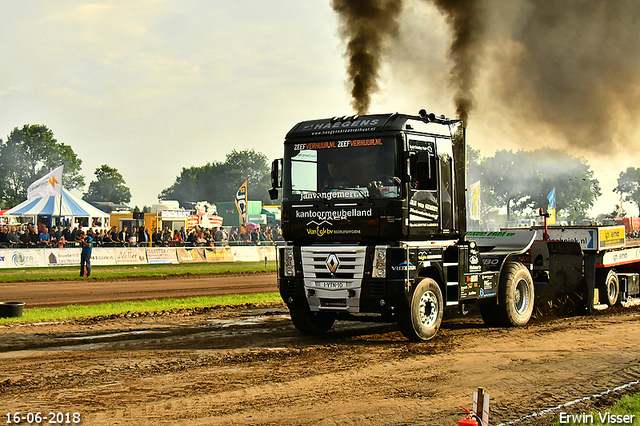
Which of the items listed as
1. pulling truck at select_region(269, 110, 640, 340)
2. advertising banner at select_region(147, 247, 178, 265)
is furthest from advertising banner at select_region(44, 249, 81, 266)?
pulling truck at select_region(269, 110, 640, 340)

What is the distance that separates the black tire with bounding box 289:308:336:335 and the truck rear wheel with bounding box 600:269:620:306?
24.0ft

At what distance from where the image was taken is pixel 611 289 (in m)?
15.9

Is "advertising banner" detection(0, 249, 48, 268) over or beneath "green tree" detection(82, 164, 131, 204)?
beneath

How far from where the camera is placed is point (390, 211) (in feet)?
33.5

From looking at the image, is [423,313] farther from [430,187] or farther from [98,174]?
[98,174]

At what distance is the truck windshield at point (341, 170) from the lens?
10.3 metres

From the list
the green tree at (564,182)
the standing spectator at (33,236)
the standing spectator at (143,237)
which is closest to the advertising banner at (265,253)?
the standing spectator at (143,237)

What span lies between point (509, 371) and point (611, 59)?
11708mm

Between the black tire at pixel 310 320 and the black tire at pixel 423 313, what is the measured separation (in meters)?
1.66

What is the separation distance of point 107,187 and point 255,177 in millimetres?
39726

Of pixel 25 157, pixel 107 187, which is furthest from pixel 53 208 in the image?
pixel 107 187

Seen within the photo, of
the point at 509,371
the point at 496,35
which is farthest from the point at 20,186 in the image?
the point at 509,371

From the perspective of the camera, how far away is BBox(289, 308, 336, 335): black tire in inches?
465

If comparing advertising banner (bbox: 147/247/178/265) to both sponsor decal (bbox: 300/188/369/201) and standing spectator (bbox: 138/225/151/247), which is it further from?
sponsor decal (bbox: 300/188/369/201)
